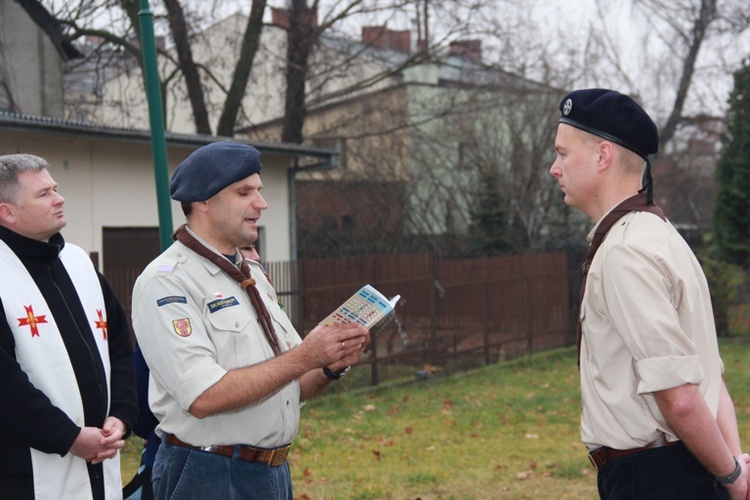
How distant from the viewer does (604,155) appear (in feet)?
10.1

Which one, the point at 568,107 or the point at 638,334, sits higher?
the point at 568,107

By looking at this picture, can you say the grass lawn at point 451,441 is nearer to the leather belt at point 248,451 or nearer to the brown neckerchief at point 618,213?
the leather belt at point 248,451

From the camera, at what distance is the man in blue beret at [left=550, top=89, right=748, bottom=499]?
9.07 feet

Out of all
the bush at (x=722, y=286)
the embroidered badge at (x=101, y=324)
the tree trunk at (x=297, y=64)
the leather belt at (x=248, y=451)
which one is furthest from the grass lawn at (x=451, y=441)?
the tree trunk at (x=297, y=64)

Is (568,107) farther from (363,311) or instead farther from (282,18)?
(282,18)

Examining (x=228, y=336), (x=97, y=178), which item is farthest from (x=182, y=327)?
(x=97, y=178)

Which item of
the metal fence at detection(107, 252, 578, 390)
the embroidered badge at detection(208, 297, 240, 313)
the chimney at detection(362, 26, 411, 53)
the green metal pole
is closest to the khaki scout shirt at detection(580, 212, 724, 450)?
the embroidered badge at detection(208, 297, 240, 313)

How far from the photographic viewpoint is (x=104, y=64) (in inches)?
763

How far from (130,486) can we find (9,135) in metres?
8.53

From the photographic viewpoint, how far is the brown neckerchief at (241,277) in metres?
3.31

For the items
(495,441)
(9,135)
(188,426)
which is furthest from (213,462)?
(9,135)

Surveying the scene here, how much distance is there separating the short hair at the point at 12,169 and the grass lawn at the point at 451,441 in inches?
155

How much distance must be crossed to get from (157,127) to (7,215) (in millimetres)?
3815

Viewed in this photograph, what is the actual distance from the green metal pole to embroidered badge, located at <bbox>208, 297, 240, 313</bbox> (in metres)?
4.02
